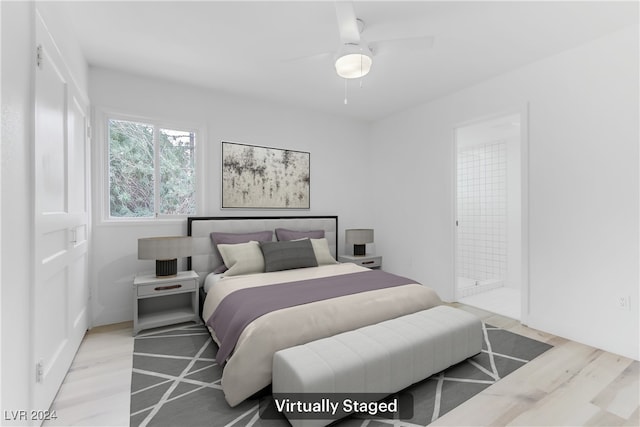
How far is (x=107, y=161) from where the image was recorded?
10.3ft

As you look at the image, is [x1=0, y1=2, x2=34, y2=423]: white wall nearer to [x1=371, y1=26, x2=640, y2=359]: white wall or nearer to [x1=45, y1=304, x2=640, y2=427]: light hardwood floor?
[x1=45, y1=304, x2=640, y2=427]: light hardwood floor

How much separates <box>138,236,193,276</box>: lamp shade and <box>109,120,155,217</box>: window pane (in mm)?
581

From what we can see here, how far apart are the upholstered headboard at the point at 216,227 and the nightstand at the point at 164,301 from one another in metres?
0.23

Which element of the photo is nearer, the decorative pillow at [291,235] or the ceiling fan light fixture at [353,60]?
the ceiling fan light fixture at [353,60]

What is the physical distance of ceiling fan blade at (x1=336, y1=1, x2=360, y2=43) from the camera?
1716 millimetres

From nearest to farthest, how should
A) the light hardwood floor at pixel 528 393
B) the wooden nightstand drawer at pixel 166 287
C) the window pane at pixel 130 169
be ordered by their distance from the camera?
1. the light hardwood floor at pixel 528 393
2. the wooden nightstand drawer at pixel 166 287
3. the window pane at pixel 130 169

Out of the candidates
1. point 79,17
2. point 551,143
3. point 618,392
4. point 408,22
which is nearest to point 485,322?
point 618,392

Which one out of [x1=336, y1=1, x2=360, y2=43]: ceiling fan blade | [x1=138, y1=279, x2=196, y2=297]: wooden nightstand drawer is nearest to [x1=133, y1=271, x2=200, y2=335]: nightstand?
[x1=138, y1=279, x2=196, y2=297]: wooden nightstand drawer

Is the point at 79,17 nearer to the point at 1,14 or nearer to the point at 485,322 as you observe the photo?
Result: the point at 1,14

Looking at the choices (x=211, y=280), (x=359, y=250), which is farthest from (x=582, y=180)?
(x=211, y=280)

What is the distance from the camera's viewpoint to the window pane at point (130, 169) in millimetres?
3221

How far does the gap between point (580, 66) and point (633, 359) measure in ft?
8.21

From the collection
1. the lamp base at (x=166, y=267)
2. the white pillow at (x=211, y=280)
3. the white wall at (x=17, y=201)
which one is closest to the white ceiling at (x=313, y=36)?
the white wall at (x=17, y=201)

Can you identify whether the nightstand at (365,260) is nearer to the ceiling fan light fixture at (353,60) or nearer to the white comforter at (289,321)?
the white comforter at (289,321)
